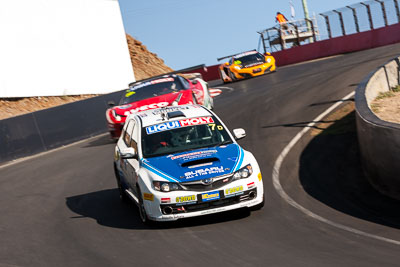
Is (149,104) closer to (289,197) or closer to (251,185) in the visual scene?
(289,197)

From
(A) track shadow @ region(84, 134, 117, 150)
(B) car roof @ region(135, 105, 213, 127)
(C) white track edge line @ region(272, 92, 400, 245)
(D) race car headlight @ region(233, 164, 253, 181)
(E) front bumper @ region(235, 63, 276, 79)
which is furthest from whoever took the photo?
(E) front bumper @ region(235, 63, 276, 79)

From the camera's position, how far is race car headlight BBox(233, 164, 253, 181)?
9.07 meters

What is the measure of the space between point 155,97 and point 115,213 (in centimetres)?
718

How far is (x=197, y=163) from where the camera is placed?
30.2 feet

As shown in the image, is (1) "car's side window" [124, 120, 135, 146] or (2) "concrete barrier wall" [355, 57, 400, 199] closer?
(2) "concrete barrier wall" [355, 57, 400, 199]

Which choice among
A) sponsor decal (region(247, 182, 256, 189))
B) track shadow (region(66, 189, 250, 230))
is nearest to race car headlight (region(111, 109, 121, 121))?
track shadow (region(66, 189, 250, 230))

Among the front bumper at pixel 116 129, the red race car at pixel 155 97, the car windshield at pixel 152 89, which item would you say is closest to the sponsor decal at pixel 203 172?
the red race car at pixel 155 97

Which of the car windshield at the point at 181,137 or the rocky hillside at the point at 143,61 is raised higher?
the rocky hillside at the point at 143,61

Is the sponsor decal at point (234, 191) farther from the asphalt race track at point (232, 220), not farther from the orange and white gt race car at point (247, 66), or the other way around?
the orange and white gt race car at point (247, 66)

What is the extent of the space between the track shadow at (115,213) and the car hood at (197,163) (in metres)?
0.72

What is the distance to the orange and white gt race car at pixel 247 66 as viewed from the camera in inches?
1196

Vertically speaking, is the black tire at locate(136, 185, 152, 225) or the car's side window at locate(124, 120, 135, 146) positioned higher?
the car's side window at locate(124, 120, 135, 146)

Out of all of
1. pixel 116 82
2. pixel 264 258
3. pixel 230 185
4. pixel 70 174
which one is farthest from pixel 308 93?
pixel 116 82

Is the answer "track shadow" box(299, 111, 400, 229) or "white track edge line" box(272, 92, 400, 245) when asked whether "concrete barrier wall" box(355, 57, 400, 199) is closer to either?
"track shadow" box(299, 111, 400, 229)
